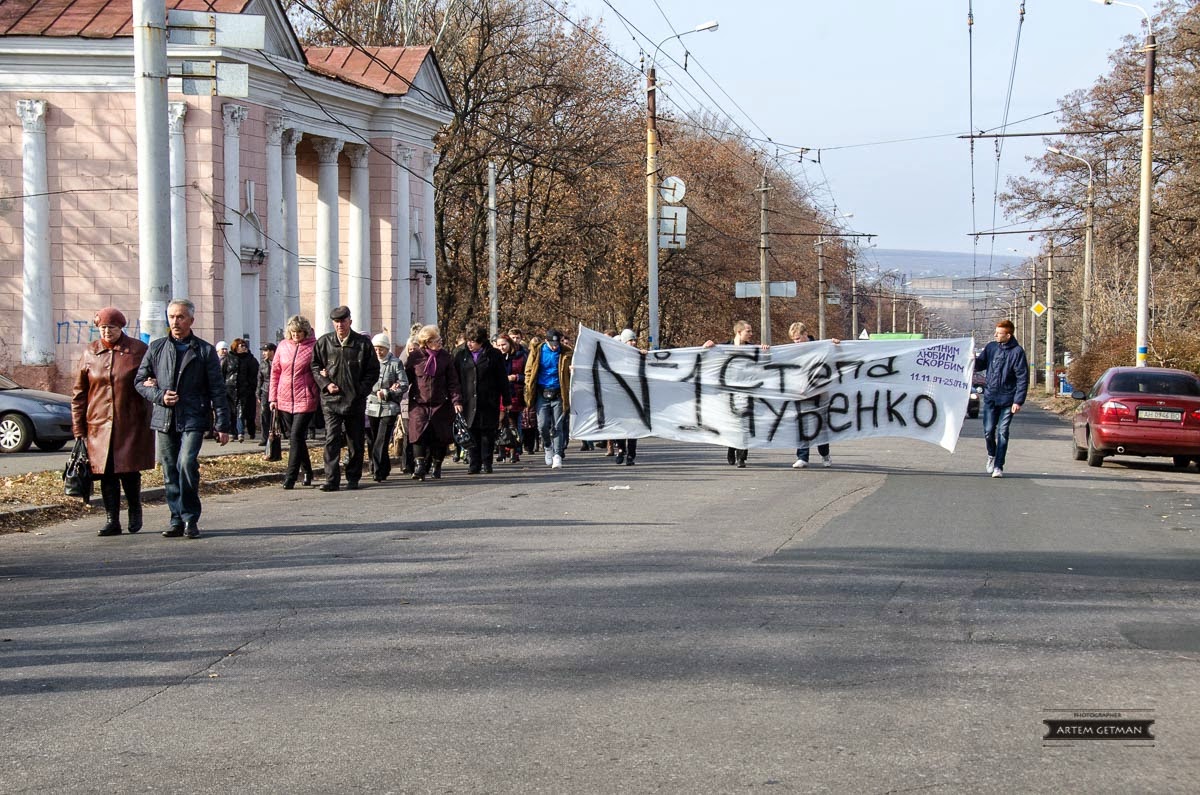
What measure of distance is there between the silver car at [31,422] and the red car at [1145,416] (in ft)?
50.6

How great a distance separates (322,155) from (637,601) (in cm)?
2928

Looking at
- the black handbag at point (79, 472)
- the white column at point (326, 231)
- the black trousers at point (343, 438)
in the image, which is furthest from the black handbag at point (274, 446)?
the white column at point (326, 231)

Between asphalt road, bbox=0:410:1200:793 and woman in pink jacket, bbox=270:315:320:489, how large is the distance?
2378mm

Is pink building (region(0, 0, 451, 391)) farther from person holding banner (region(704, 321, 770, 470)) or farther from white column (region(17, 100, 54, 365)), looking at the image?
person holding banner (region(704, 321, 770, 470))

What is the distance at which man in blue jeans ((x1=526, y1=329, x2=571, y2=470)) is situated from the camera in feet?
60.2

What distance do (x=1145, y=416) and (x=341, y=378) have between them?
11.7 m

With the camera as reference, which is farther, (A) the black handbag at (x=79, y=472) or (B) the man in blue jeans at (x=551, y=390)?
(B) the man in blue jeans at (x=551, y=390)

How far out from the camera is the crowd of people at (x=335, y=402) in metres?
11.1

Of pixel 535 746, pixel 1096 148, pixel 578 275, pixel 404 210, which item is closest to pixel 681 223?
pixel 404 210

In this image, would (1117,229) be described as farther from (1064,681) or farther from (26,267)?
(1064,681)

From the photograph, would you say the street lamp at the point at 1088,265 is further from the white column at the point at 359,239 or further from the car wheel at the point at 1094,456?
the car wheel at the point at 1094,456

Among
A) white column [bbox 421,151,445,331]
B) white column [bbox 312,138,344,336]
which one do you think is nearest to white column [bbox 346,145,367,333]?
white column [bbox 312,138,344,336]

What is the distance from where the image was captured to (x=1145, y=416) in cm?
1972

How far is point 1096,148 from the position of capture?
53219 millimetres
